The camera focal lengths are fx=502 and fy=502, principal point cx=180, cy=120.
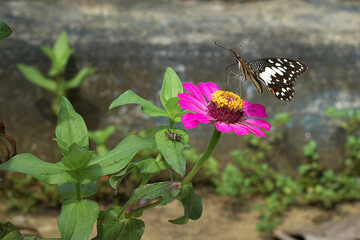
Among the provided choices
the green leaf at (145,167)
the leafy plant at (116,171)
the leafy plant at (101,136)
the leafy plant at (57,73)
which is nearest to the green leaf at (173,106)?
the leafy plant at (116,171)

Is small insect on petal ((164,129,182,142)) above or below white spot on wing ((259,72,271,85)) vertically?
below

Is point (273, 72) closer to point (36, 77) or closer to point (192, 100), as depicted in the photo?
point (192, 100)

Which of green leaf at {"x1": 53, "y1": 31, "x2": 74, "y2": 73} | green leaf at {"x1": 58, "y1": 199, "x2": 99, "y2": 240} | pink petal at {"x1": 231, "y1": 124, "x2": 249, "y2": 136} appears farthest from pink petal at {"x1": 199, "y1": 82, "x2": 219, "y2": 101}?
green leaf at {"x1": 53, "y1": 31, "x2": 74, "y2": 73}

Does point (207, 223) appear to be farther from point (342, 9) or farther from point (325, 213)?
point (342, 9)

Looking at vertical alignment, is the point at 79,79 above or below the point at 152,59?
below

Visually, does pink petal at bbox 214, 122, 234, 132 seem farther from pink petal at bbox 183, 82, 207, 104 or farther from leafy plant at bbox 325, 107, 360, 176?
leafy plant at bbox 325, 107, 360, 176

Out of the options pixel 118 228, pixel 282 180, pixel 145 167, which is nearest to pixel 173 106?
pixel 145 167

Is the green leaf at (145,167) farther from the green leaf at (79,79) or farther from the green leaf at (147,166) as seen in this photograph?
the green leaf at (79,79)
